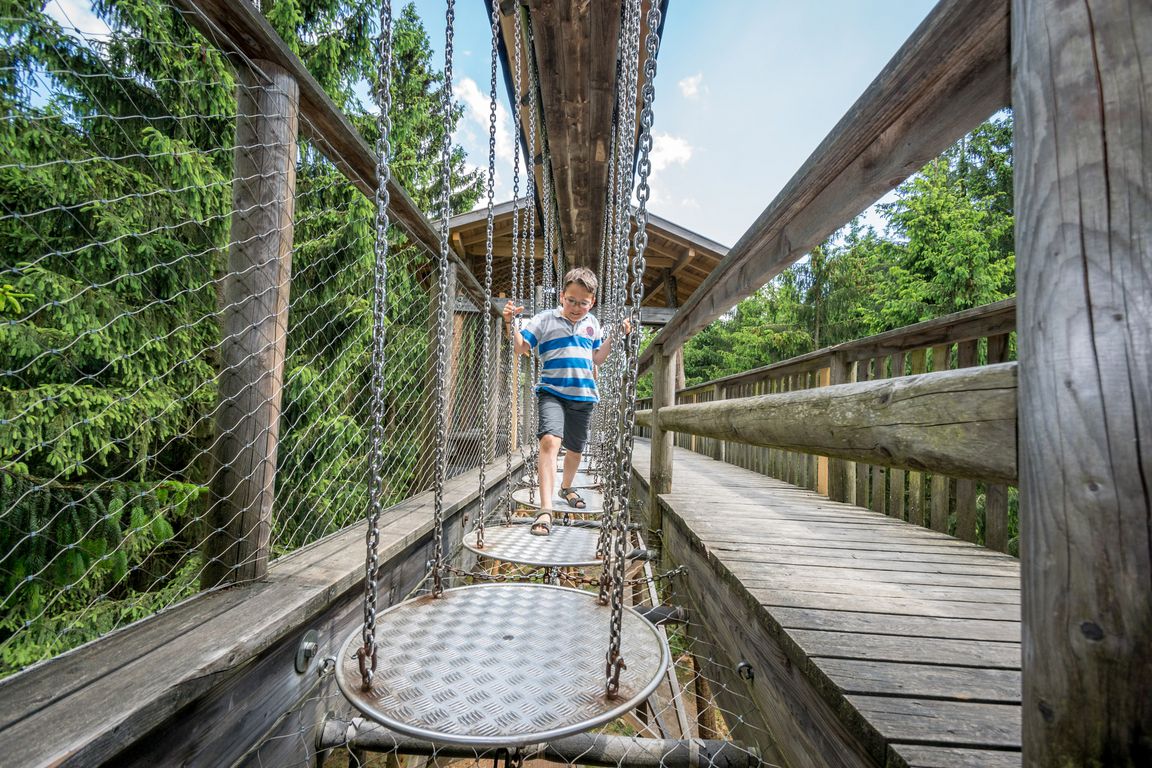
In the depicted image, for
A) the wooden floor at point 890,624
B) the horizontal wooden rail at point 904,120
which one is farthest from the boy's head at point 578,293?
the horizontal wooden rail at point 904,120

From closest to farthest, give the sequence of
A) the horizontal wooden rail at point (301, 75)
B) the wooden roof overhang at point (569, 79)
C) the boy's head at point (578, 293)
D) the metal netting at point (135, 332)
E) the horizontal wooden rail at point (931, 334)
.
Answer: the horizontal wooden rail at point (301, 75) < the metal netting at point (135, 332) < the horizontal wooden rail at point (931, 334) < the wooden roof overhang at point (569, 79) < the boy's head at point (578, 293)

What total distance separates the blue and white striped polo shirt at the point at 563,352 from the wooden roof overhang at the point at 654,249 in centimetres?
286

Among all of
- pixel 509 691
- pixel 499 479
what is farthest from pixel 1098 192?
pixel 499 479

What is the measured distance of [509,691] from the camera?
0.97 meters

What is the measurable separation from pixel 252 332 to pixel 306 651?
80 centimetres

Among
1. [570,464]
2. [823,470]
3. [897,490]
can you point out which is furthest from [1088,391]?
[823,470]

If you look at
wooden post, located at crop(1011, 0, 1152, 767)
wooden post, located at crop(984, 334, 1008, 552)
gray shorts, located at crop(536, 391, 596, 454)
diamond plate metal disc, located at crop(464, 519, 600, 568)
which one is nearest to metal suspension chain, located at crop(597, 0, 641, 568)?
diamond plate metal disc, located at crop(464, 519, 600, 568)

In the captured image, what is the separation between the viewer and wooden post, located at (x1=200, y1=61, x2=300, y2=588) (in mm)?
1249

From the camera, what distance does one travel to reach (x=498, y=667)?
1.07 metres

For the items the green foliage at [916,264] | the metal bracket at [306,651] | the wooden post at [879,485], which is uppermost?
the green foliage at [916,264]

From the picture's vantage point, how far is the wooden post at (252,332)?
1249 mm

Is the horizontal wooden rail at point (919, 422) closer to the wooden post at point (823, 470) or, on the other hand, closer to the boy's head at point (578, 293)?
the boy's head at point (578, 293)

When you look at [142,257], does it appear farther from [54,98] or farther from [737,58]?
[737,58]

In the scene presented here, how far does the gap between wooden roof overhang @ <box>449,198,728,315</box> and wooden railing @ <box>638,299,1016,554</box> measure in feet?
8.38
